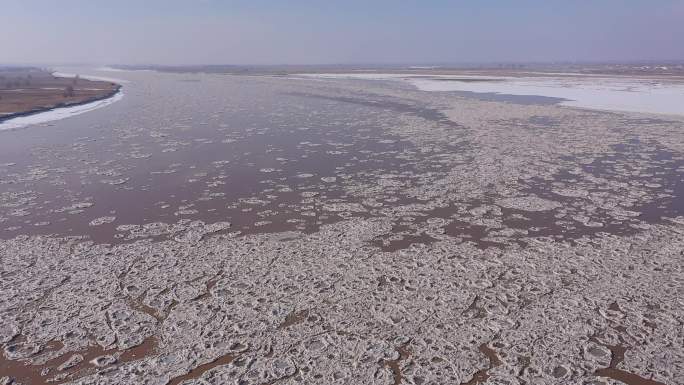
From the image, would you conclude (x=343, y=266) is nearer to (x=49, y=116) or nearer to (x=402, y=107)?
(x=402, y=107)

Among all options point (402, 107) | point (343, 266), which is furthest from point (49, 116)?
point (343, 266)

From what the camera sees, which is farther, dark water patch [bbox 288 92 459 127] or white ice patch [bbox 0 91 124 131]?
dark water patch [bbox 288 92 459 127]

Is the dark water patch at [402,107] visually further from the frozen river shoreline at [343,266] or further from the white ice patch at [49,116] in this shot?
the white ice patch at [49,116]

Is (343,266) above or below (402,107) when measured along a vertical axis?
below

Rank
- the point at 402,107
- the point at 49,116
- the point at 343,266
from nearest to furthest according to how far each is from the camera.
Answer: the point at 343,266
the point at 49,116
the point at 402,107

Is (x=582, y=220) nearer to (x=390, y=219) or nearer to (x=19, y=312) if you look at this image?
(x=390, y=219)

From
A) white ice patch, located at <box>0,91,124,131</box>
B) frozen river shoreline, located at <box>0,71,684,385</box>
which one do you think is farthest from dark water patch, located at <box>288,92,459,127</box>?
white ice patch, located at <box>0,91,124,131</box>

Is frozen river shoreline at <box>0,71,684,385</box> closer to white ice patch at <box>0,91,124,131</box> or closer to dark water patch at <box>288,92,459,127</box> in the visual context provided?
dark water patch at <box>288,92,459,127</box>

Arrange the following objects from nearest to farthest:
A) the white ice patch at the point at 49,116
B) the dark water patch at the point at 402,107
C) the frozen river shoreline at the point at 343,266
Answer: the frozen river shoreline at the point at 343,266 → the white ice patch at the point at 49,116 → the dark water patch at the point at 402,107

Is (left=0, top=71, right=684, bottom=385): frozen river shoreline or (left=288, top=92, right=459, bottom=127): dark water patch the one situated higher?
(left=288, top=92, right=459, bottom=127): dark water patch

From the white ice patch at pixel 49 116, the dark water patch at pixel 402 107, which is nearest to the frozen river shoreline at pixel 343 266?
the dark water patch at pixel 402 107

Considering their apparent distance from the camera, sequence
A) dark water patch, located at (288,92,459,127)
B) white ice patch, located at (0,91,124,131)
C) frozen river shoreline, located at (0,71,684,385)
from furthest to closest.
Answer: dark water patch, located at (288,92,459,127) → white ice patch, located at (0,91,124,131) → frozen river shoreline, located at (0,71,684,385)
